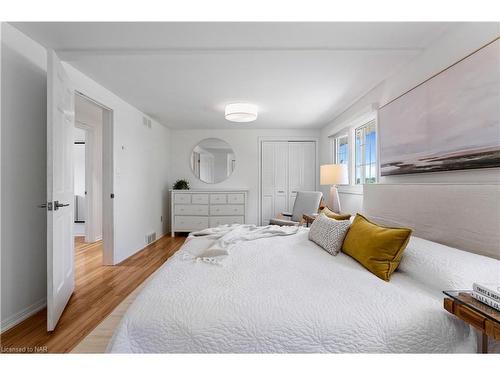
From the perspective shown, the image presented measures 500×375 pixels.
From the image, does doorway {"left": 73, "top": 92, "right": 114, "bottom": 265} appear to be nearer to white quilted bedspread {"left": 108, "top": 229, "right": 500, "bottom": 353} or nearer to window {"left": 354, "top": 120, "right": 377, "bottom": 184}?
white quilted bedspread {"left": 108, "top": 229, "right": 500, "bottom": 353}

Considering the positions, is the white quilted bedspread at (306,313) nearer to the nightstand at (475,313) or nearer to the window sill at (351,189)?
the nightstand at (475,313)

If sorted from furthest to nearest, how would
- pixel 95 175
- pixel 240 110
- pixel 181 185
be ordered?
1. pixel 181 185
2. pixel 95 175
3. pixel 240 110

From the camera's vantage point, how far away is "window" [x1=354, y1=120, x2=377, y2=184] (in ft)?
10.6

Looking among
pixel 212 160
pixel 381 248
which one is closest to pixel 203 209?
pixel 212 160

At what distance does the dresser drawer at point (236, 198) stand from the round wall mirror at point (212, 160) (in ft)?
2.07

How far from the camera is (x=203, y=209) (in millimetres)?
4848

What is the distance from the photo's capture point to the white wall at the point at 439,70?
1.54 m

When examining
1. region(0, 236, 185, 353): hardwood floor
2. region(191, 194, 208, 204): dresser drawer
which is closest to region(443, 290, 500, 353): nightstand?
region(0, 236, 185, 353): hardwood floor

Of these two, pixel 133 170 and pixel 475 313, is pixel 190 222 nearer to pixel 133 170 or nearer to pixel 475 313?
pixel 133 170

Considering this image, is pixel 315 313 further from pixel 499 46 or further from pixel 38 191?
pixel 38 191

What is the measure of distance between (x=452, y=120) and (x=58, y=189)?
9.44ft

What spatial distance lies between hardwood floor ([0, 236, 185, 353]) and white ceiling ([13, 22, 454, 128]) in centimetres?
216

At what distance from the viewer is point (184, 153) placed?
538cm

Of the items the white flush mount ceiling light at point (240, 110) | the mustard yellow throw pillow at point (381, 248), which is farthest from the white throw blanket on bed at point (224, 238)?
the white flush mount ceiling light at point (240, 110)
